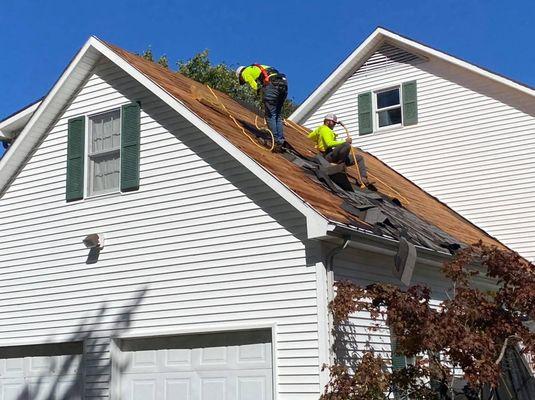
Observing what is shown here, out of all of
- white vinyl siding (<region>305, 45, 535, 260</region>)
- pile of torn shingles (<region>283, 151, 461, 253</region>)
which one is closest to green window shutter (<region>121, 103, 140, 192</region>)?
pile of torn shingles (<region>283, 151, 461, 253</region>)

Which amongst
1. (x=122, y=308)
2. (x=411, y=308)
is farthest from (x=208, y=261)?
(x=411, y=308)

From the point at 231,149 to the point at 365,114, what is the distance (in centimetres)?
937

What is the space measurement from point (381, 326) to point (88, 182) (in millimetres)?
5516

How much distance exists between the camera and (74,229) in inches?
527

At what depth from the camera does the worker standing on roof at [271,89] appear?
1320cm

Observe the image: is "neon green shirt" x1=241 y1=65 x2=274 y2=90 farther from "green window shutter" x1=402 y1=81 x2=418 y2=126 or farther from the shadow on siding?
"green window shutter" x1=402 y1=81 x2=418 y2=126

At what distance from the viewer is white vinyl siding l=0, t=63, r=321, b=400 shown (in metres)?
10.8

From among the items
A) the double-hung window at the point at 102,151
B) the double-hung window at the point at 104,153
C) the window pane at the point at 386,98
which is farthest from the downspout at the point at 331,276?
the window pane at the point at 386,98

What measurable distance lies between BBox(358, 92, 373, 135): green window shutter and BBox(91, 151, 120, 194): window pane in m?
8.32

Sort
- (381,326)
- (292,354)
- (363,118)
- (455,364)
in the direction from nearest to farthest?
(455,364) < (292,354) < (381,326) < (363,118)

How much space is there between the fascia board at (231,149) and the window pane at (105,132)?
1020 mm

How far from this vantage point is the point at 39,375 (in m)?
13.3

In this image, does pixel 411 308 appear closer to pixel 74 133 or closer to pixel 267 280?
pixel 267 280

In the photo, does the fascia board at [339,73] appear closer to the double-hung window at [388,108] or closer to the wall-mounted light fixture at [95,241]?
the double-hung window at [388,108]
